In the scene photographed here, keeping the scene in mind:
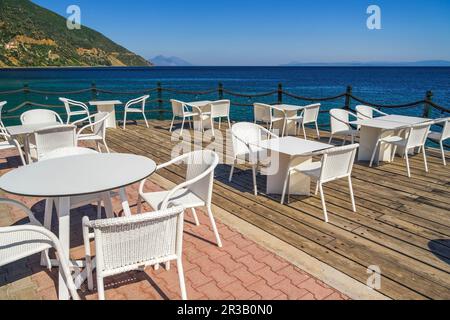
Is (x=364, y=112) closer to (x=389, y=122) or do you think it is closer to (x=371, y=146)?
(x=389, y=122)

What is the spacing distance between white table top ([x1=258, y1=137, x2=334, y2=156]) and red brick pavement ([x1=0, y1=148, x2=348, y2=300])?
1097 mm

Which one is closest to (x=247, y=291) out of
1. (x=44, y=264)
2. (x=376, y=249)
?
(x=376, y=249)

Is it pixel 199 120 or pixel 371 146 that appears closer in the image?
pixel 371 146

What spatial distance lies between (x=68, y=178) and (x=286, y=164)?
2.28 metres

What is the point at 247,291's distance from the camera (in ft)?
6.57

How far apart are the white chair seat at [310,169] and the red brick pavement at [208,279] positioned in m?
0.97

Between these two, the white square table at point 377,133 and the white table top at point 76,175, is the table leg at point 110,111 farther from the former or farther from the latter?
the white square table at point 377,133

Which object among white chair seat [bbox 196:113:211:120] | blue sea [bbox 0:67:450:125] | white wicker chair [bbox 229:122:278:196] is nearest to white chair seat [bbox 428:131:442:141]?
white wicker chair [bbox 229:122:278:196]

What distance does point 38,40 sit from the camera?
6594 centimetres

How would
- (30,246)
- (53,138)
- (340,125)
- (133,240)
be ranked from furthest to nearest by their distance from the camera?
(340,125), (53,138), (30,246), (133,240)

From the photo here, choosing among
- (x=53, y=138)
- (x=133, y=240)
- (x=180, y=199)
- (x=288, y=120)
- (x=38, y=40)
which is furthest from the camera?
(x=38, y=40)

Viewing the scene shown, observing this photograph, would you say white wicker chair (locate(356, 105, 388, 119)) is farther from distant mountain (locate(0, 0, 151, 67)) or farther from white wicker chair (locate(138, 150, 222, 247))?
distant mountain (locate(0, 0, 151, 67))

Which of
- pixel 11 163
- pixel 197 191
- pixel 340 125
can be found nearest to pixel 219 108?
pixel 340 125
